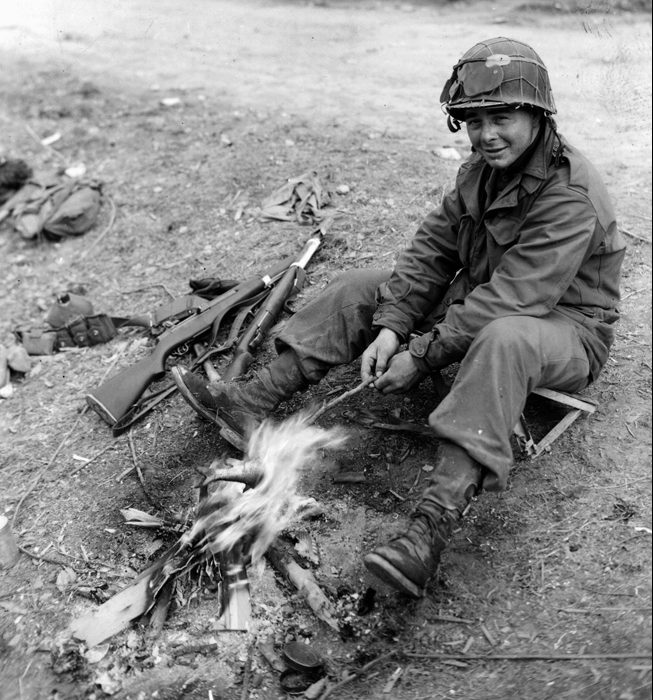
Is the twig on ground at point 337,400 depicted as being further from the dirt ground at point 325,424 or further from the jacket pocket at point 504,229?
the jacket pocket at point 504,229

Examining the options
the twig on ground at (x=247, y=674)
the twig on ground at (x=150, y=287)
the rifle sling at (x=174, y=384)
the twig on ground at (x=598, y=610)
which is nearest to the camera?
the twig on ground at (x=598, y=610)

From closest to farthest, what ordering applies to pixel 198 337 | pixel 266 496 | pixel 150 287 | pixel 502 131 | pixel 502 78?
1. pixel 502 78
2. pixel 502 131
3. pixel 266 496
4. pixel 198 337
5. pixel 150 287

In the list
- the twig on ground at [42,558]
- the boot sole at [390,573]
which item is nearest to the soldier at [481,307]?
the boot sole at [390,573]

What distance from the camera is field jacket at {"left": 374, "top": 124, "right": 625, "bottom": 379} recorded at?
323cm

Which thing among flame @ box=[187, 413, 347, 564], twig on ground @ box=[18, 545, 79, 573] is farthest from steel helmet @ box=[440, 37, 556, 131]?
twig on ground @ box=[18, 545, 79, 573]

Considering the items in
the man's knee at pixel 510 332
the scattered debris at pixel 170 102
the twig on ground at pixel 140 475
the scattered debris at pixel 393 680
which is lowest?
the scattered debris at pixel 393 680

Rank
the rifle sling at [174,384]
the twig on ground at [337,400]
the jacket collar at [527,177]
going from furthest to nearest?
the rifle sling at [174,384], the twig on ground at [337,400], the jacket collar at [527,177]

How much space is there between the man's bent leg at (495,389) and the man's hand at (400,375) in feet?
1.49

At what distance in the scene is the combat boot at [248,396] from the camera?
3.93 metres

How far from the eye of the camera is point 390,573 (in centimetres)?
287

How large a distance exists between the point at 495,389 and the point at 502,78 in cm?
133

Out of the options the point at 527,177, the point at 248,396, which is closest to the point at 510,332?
the point at 527,177

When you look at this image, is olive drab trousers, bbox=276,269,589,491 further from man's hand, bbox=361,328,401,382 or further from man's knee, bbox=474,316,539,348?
man's hand, bbox=361,328,401,382

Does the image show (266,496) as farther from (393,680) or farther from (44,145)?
(44,145)
